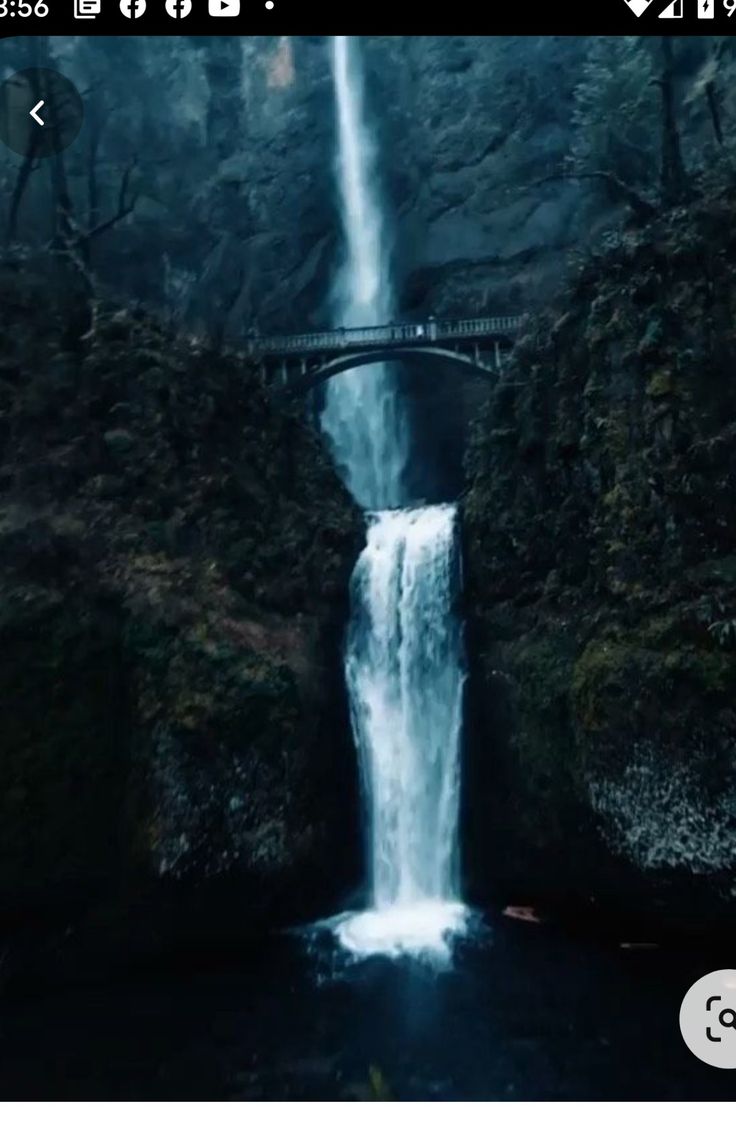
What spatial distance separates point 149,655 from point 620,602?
235 inches

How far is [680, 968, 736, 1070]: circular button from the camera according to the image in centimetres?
413

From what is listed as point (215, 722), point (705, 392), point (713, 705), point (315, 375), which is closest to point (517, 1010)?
point (713, 705)

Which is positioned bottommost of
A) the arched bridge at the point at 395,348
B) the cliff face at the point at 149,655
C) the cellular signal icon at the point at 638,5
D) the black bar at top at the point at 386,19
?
the cliff face at the point at 149,655

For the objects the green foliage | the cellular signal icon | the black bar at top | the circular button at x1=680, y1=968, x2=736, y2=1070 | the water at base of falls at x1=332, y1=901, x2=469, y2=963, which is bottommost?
the water at base of falls at x1=332, y1=901, x2=469, y2=963

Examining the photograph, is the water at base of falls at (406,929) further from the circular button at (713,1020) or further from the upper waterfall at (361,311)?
the upper waterfall at (361,311)

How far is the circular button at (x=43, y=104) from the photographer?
22.1ft

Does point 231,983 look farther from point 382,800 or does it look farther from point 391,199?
point 391,199

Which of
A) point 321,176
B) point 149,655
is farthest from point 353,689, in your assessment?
point 321,176

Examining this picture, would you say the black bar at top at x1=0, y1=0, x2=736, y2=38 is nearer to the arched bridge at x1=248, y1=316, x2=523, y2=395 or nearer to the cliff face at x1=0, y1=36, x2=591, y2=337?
the arched bridge at x1=248, y1=316, x2=523, y2=395

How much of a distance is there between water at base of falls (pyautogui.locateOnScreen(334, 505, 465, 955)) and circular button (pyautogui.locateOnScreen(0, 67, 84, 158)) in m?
7.38

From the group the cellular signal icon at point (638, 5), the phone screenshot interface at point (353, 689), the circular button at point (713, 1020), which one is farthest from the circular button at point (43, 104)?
the circular button at point (713, 1020)

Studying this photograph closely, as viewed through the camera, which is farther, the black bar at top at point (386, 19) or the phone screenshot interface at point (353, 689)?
the phone screenshot interface at point (353, 689)

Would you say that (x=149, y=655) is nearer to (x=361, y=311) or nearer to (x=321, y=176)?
(x=361, y=311)

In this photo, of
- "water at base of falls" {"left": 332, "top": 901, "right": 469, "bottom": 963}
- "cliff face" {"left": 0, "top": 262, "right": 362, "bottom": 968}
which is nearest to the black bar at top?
"cliff face" {"left": 0, "top": 262, "right": 362, "bottom": 968}
